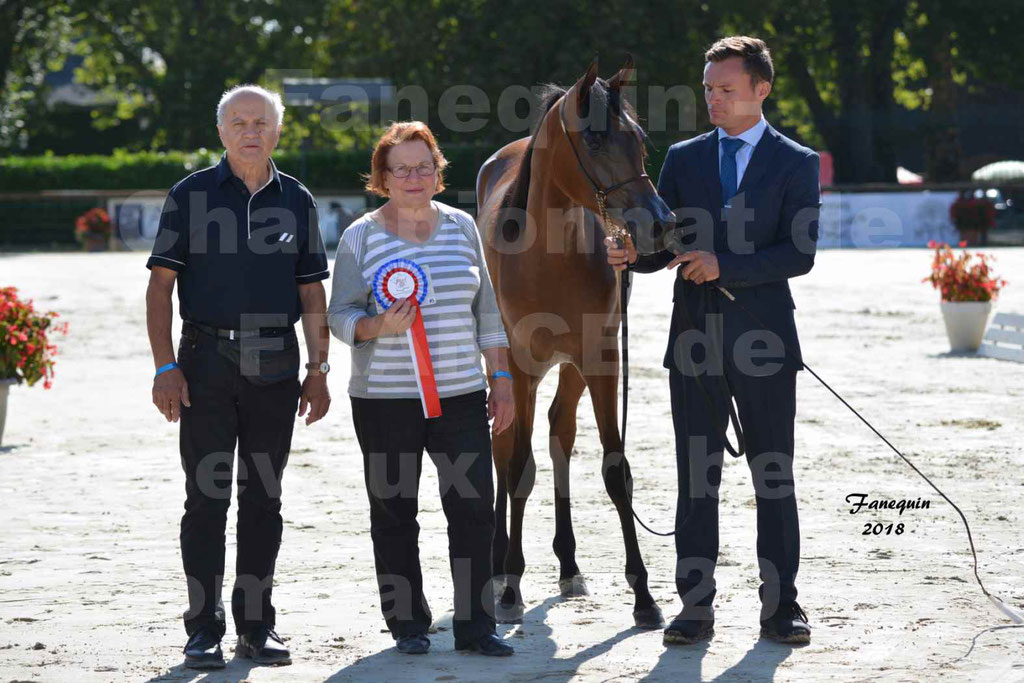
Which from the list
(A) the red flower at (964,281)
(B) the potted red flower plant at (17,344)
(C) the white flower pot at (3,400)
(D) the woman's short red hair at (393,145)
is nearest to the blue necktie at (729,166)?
(D) the woman's short red hair at (393,145)

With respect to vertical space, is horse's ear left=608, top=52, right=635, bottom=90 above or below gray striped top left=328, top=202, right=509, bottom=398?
above

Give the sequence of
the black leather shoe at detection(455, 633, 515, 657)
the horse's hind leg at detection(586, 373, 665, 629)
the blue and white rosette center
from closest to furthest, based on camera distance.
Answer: the blue and white rosette center → the black leather shoe at detection(455, 633, 515, 657) → the horse's hind leg at detection(586, 373, 665, 629)

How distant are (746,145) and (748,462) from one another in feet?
3.60

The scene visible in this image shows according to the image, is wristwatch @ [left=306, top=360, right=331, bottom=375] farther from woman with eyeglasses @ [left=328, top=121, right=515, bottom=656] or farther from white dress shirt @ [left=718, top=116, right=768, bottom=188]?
white dress shirt @ [left=718, top=116, right=768, bottom=188]

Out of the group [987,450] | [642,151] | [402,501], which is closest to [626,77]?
[642,151]

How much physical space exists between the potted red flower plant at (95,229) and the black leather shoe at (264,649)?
27424mm

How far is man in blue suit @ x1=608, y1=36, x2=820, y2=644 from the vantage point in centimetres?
449

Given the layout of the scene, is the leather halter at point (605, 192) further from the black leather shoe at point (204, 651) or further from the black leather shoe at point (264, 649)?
the black leather shoe at point (204, 651)

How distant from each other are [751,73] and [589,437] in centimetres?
470

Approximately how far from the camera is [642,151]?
4.67m

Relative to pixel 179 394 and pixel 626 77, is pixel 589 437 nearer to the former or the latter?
pixel 626 77

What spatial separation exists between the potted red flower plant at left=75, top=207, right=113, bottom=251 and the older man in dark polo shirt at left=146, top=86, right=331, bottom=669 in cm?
2730

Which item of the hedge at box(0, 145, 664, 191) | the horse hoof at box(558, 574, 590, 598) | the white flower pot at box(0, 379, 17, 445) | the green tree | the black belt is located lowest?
the horse hoof at box(558, 574, 590, 598)

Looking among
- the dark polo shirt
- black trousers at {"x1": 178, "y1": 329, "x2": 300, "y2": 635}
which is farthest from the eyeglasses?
black trousers at {"x1": 178, "y1": 329, "x2": 300, "y2": 635}
